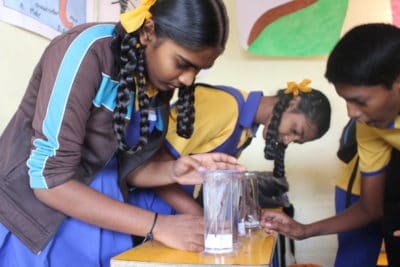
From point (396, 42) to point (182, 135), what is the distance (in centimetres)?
54

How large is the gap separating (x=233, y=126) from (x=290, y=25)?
1.00m

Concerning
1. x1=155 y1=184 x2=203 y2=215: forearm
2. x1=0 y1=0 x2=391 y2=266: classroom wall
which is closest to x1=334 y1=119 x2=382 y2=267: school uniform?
x1=0 y1=0 x2=391 y2=266: classroom wall

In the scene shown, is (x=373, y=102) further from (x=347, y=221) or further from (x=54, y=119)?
(x=54, y=119)

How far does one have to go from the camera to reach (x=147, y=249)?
0.76m

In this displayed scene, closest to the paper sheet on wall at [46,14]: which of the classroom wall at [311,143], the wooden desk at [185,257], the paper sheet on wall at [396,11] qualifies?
the wooden desk at [185,257]

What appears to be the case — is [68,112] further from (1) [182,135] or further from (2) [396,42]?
(2) [396,42]

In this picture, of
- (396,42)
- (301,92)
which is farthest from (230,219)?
(301,92)

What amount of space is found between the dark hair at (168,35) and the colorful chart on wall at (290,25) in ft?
4.20

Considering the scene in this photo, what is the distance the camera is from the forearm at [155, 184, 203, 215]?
1050 millimetres

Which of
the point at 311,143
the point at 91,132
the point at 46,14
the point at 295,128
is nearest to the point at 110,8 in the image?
the point at 46,14

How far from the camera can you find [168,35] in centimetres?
79

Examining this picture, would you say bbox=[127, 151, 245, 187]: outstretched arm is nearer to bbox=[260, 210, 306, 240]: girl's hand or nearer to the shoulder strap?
bbox=[260, 210, 306, 240]: girl's hand

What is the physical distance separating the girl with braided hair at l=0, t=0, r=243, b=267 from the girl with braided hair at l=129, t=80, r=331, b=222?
0.65 ft

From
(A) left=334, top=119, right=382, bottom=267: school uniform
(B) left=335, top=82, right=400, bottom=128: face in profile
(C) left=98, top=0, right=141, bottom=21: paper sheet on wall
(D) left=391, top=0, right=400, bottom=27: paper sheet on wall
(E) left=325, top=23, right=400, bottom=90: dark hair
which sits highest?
(D) left=391, top=0, right=400, bottom=27: paper sheet on wall
